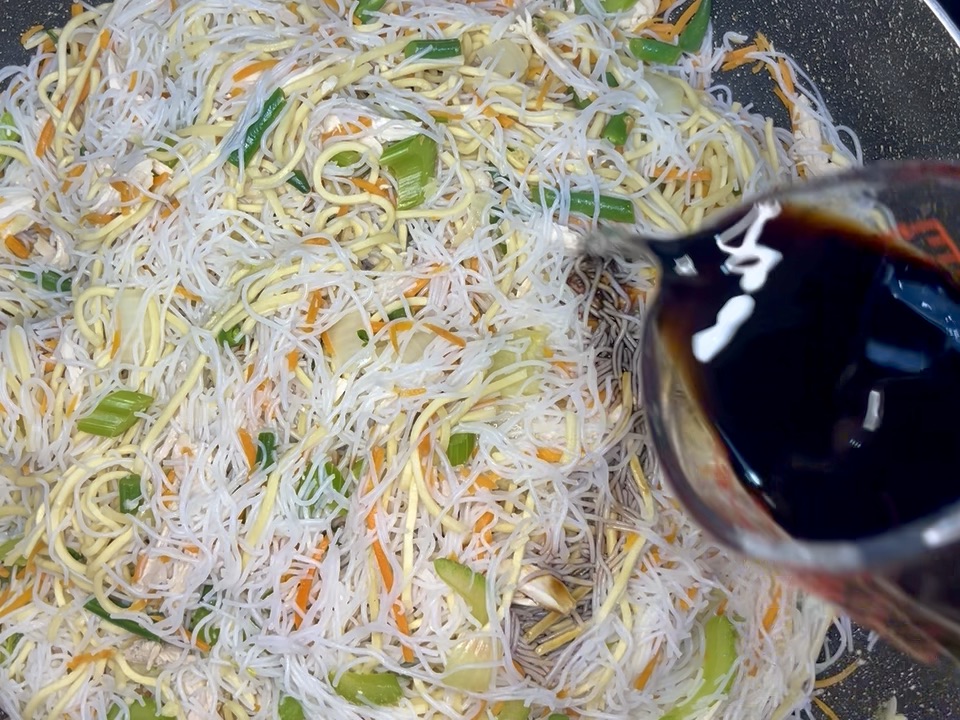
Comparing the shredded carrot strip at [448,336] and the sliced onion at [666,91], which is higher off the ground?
the sliced onion at [666,91]

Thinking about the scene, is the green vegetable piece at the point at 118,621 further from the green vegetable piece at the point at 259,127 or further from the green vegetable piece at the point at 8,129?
the green vegetable piece at the point at 8,129

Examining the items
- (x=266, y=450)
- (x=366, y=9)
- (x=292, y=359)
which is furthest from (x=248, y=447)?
(x=366, y=9)

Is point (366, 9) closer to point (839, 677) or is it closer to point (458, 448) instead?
point (458, 448)

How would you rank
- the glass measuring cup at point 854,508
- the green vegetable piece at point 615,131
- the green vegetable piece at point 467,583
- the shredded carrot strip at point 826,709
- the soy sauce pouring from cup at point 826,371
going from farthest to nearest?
the shredded carrot strip at point 826,709, the green vegetable piece at point 615,131, the green vegetable piece at point 467,583, the soy sauce pouring from cup at point 826,371, the glass measuring cup at point 854,508

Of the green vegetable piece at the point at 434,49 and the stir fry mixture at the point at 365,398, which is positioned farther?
the green vegetable piece at the point at 434,49

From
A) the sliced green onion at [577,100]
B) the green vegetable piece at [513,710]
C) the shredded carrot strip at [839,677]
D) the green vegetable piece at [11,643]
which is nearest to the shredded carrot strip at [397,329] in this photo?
the sliced green onion at [577,100]

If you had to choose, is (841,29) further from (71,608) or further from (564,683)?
(71,608)

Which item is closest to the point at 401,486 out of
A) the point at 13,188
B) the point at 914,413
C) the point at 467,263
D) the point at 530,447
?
the point at 530,447
